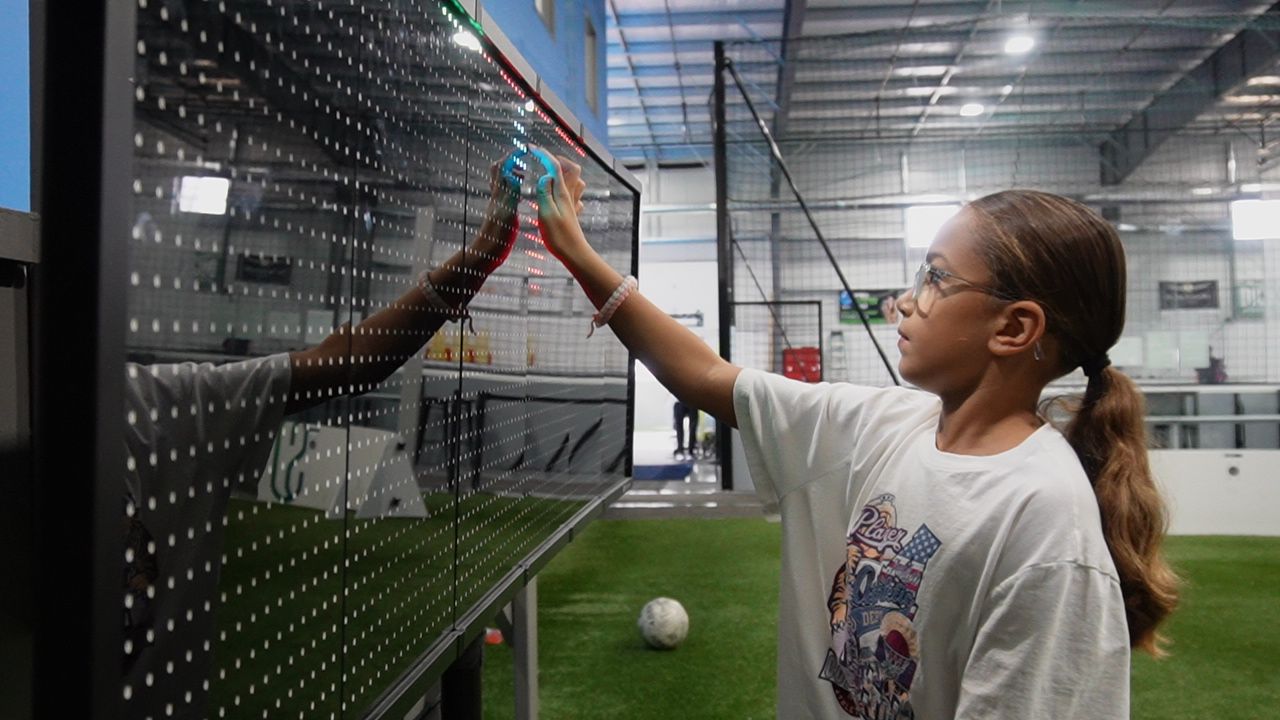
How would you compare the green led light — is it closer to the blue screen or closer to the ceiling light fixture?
the blue screen

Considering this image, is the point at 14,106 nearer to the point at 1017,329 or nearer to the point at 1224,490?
the point at 1017,329

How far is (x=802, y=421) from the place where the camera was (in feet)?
3.93

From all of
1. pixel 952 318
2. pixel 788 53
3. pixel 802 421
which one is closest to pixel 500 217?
pixel 802 421

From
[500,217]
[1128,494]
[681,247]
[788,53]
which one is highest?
[788,53]

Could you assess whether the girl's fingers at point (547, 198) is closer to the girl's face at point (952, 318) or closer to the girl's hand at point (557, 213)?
the girl's hand at point (557, 213)

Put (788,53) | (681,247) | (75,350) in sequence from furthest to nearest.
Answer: (681,247)
(788,53)
(75,350)

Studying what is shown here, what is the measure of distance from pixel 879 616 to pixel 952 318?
0.35 metres

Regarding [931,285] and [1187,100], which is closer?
[931,285]

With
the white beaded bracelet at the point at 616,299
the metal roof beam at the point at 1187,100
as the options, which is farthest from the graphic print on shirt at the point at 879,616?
the metal roof beam at the point at 1187,100

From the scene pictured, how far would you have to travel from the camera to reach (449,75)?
101cm

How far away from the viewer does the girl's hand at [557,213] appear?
1.24 meters

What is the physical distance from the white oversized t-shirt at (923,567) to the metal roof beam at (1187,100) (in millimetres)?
7611

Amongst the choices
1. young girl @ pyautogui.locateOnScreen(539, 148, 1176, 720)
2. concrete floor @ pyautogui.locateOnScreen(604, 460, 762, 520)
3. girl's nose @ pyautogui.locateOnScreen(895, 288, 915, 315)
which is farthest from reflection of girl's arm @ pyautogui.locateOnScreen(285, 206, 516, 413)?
concrete floor @ pyautogui.locateOnScreen(604, 460, 762, 520)

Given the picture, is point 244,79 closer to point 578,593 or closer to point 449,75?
point 449,75
